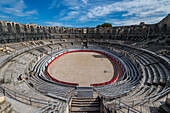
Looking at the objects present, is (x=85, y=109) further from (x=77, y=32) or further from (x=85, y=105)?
(x=77, y=32)

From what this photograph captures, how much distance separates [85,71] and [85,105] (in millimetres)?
11532

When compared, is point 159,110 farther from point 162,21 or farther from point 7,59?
point 162,21

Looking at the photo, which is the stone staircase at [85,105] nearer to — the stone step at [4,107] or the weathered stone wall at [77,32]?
the stone step at [4,107]

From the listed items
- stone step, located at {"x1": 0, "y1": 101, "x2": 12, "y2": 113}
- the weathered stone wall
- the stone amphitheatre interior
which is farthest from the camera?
the weathered stone wall

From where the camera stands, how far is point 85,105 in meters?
11.1

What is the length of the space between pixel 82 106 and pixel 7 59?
15798mm

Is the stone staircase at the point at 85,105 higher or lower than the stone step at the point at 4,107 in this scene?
lower

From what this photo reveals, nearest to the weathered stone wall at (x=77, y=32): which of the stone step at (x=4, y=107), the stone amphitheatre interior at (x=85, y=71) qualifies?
the stone amphitheatre interior at (x=85, y=71)

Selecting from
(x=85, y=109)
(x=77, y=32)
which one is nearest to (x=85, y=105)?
(x=85, y=109)

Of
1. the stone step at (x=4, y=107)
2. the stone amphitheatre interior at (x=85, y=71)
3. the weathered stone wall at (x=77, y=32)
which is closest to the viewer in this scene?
the stone step at (x=4, y=107)

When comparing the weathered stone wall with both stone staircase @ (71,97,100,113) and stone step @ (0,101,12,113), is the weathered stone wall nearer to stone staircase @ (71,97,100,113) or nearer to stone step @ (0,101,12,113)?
stone staircase @ (71,97,100,113)

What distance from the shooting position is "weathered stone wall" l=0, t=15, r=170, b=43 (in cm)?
2853

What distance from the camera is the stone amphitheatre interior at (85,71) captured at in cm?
759

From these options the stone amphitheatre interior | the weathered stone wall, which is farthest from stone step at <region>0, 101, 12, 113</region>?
the weathered stone wall
